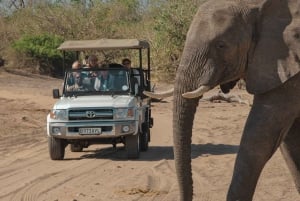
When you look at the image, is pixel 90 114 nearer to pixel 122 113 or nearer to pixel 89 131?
pixel 89 131

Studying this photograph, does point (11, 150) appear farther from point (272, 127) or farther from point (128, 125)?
point (272, 127)

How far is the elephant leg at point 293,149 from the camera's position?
7.99 metres

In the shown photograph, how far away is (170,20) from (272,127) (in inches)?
1038

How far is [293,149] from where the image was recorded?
26.6ft

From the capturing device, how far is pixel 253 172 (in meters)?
7.16

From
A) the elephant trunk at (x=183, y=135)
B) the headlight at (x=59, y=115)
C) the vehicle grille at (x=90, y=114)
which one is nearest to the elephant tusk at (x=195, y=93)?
the elephant trunk at (x=183, y=135)

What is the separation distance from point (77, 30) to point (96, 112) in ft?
92.0

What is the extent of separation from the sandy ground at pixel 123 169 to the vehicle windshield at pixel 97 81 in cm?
128

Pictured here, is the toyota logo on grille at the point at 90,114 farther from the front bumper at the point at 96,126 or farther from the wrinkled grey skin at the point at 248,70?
the wrinkled grey skin at the point at 248,70

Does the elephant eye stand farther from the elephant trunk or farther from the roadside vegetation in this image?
the roadside vegetation

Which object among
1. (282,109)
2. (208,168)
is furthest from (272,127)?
(208,168)

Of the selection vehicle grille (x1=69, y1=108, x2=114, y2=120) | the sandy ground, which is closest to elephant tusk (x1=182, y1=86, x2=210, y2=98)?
the sandy ground

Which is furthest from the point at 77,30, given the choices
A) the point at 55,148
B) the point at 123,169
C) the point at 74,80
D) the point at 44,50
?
the point at 123,169

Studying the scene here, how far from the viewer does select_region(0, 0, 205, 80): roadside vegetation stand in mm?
33250
